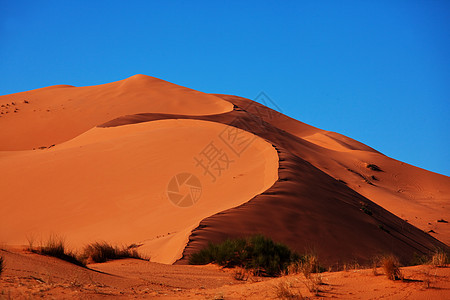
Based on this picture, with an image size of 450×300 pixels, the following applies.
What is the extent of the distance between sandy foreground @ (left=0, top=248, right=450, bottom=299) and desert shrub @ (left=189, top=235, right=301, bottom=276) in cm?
159

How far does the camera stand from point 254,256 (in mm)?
9133

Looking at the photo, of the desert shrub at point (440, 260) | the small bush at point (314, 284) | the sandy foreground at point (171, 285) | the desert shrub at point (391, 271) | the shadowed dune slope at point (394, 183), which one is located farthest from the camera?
the shadowed dune slope at point (394, 183)

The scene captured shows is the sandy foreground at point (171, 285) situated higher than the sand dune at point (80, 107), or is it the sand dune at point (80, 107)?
the sand dune at point (80, 107)

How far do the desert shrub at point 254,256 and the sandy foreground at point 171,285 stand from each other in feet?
5.23

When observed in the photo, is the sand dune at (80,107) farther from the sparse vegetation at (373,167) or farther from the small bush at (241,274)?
the small bush at (241,274)

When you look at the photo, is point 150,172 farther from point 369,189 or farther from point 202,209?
point 369,189

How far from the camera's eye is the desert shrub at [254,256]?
350 inches

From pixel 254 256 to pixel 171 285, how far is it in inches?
107

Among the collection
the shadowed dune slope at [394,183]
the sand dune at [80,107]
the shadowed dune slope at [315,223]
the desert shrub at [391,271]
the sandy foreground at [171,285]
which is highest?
the sand dune at [80,107]

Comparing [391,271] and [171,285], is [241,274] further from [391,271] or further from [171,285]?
[391,271]

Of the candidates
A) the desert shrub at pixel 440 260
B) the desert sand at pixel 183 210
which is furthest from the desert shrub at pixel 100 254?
the desert shrub at pixel 440 260

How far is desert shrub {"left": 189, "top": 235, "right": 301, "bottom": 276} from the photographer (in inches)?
350

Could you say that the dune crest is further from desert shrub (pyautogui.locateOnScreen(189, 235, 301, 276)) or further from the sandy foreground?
the sandy foreground

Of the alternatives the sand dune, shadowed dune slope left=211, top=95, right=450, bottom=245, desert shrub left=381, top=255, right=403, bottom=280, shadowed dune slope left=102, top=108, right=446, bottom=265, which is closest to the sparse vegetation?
shadowed dune slope left=211, top=95, right=450, bottom=245
